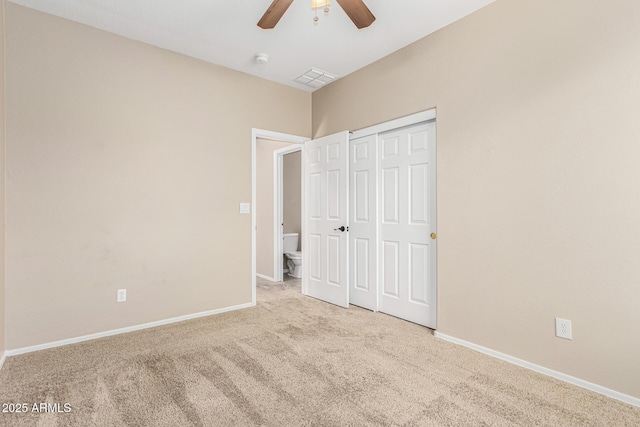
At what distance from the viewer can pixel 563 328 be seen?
208 cm

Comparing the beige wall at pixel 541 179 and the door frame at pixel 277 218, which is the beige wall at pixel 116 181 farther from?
the beige wall at pixel 541 179

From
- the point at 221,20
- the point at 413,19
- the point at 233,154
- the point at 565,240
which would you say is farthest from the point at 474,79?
the point at 233,154

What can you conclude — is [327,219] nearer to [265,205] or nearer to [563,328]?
[265,205]

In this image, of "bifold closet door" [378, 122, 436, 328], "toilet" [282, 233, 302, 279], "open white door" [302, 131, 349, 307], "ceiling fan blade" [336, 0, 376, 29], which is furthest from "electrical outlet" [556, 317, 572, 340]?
"toilet" [282, 233, 302, 279]

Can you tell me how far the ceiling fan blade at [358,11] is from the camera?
1.89m

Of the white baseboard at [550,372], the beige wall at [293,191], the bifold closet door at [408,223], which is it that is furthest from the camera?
the beige wall at [293,191]

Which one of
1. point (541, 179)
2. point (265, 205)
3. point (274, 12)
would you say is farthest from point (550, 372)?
point (265, 205)

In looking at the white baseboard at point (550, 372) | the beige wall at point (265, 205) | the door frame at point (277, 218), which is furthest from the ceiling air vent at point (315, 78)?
the white baseboard at point (550, 372)

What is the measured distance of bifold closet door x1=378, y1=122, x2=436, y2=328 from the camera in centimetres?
297

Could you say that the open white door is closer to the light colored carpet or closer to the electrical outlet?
the light colored carpet

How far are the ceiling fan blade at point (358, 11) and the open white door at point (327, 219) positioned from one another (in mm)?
1568

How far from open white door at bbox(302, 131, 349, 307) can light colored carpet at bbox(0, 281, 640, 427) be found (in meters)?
0.94

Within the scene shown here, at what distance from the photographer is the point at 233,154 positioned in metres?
3.57

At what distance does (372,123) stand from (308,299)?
2.27 meters
